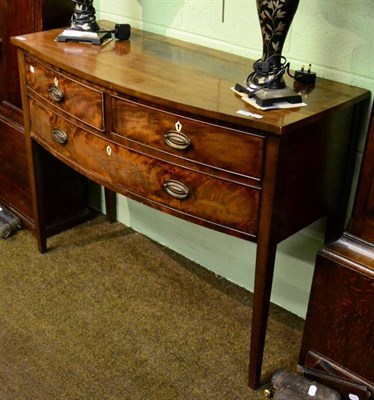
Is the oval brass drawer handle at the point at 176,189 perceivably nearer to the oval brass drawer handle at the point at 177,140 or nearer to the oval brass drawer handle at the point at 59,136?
the oval brass drawer handle at the point at 177,140

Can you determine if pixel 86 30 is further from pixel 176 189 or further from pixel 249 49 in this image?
pixel 176 189

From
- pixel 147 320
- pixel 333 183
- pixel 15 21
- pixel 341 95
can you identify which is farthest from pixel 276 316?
pixel 15 21

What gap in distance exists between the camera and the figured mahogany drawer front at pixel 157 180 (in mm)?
1456

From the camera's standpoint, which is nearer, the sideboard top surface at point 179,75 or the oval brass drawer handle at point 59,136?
the sideboard top surface at point 179,75

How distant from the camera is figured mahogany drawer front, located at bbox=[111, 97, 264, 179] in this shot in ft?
4.51

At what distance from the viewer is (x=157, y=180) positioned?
157cm

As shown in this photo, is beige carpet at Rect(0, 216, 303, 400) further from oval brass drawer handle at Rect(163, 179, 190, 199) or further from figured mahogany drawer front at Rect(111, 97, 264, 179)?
figured mahogany drawer front at Rect(111, 97, 264, 179)

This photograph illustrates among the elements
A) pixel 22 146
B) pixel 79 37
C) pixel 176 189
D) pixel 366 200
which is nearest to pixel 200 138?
pixel 176 189

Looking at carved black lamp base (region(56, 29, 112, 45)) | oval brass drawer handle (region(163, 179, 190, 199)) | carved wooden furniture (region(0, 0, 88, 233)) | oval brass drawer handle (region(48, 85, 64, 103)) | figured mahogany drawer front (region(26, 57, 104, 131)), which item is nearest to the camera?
oval brass drawer handle (region(163, 179, 190, 199))

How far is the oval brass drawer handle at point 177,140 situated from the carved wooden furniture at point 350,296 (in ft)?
1.44

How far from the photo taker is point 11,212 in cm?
252

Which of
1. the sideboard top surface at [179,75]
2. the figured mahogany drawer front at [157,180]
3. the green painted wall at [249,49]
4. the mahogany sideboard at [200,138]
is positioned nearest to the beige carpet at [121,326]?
the green painted wall at [249,49]

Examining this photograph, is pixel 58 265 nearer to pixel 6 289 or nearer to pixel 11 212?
pixel 6 289

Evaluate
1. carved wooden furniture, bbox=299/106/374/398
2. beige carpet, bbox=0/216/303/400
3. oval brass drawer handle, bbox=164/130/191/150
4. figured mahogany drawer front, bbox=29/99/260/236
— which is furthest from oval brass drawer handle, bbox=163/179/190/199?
beige carpet, bbox=0/216/303/400
